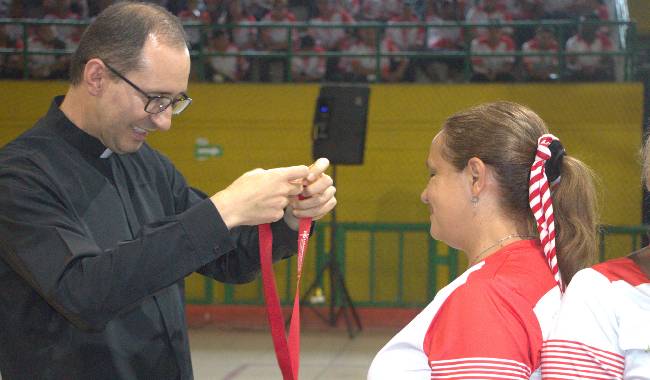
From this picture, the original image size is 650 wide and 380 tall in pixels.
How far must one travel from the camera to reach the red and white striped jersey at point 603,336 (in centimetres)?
171

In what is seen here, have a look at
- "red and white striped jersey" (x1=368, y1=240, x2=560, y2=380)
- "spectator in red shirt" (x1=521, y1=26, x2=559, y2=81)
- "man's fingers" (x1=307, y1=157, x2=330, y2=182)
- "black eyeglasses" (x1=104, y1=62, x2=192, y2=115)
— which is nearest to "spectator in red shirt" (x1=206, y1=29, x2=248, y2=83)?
"spectator in red shirt" (x1=521, y1=26, x2=559, y2=81)

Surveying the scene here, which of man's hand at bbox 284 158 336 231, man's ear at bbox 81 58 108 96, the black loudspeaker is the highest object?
man's ear at bbox 81 58 108 96

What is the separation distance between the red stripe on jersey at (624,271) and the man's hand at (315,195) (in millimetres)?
619

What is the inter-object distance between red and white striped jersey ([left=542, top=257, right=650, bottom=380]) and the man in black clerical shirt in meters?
0.63

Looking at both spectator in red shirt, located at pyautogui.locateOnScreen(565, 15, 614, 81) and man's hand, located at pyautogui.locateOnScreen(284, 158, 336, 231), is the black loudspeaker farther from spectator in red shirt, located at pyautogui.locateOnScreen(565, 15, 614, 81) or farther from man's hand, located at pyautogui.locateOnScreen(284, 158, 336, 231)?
man's hand, located at pyautogui.locateOnScreen(284, 158, 336, 231)

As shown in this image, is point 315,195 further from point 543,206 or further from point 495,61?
point 495,61

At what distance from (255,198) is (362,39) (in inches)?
318

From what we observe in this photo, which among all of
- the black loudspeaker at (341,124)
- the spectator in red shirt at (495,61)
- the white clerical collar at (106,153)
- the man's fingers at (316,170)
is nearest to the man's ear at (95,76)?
the white clerical collar at (106,153)

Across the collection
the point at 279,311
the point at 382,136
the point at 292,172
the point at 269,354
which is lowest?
the point at 269,354

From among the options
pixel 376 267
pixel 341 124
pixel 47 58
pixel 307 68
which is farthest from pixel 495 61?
pixel 47 58

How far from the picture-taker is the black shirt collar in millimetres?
2068

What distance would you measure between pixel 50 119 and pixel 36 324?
48 cm

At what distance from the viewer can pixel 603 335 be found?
1729mm

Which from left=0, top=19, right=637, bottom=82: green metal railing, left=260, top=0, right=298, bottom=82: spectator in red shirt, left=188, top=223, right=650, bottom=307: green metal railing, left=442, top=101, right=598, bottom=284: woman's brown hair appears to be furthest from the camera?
left=260, top=0, right=298, bottom=82: spectator in red shirt
